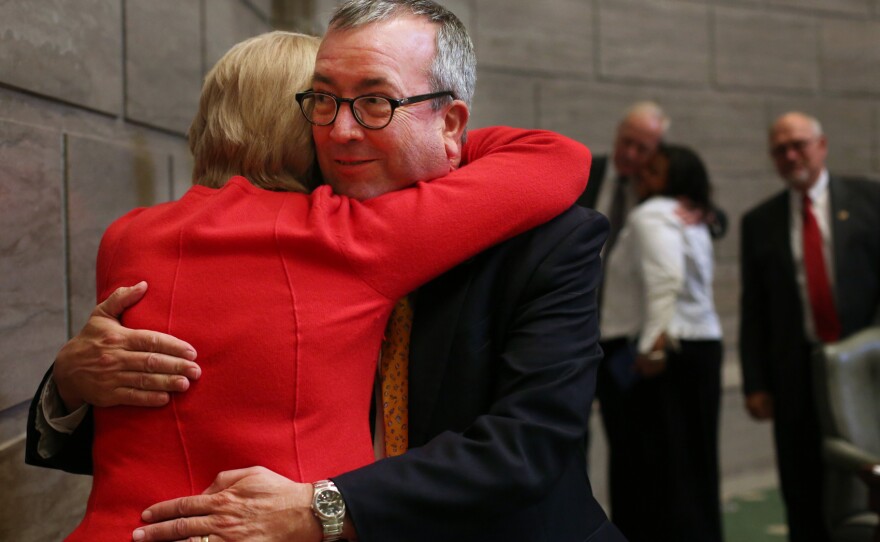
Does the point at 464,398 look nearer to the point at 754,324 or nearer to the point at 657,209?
the point at 657,209

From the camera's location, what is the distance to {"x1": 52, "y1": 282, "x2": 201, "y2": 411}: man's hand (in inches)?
53.9

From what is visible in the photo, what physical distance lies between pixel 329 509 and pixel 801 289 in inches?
134

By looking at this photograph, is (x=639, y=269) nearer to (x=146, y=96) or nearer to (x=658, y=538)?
(x=658, y=538)

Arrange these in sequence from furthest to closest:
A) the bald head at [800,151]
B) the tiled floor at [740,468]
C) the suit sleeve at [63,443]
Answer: the tiled floor at [740,468]
the bald head at [800,151]
the suit sleeve at [63,443]

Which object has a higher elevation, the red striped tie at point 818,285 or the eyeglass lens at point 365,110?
the eyeglass lens at point 365,110

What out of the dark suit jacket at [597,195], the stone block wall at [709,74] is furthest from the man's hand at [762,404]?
the stone block wall at [709,74]

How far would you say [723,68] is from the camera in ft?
21.5

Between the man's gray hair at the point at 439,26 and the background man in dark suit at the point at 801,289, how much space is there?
9.65ft

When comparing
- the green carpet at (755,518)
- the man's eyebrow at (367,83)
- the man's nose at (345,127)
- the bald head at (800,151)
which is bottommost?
the green carpet at (755,518)

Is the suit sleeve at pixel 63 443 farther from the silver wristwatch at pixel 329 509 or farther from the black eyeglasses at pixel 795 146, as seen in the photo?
the black eyeglasses at pixel 795 146

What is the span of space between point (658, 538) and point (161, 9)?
3023 millimetres

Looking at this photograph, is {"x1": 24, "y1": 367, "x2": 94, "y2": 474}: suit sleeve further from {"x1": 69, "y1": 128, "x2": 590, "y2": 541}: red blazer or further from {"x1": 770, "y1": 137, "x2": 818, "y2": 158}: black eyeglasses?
{"x1": 770, "y1": 137, "x2": 818, "y2": 158}: black eyeglasses

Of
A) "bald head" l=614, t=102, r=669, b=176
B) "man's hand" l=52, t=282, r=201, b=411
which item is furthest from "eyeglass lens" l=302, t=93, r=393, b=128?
"bald head" l=614, t=102, r=669, b=176

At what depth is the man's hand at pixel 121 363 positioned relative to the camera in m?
1.37
